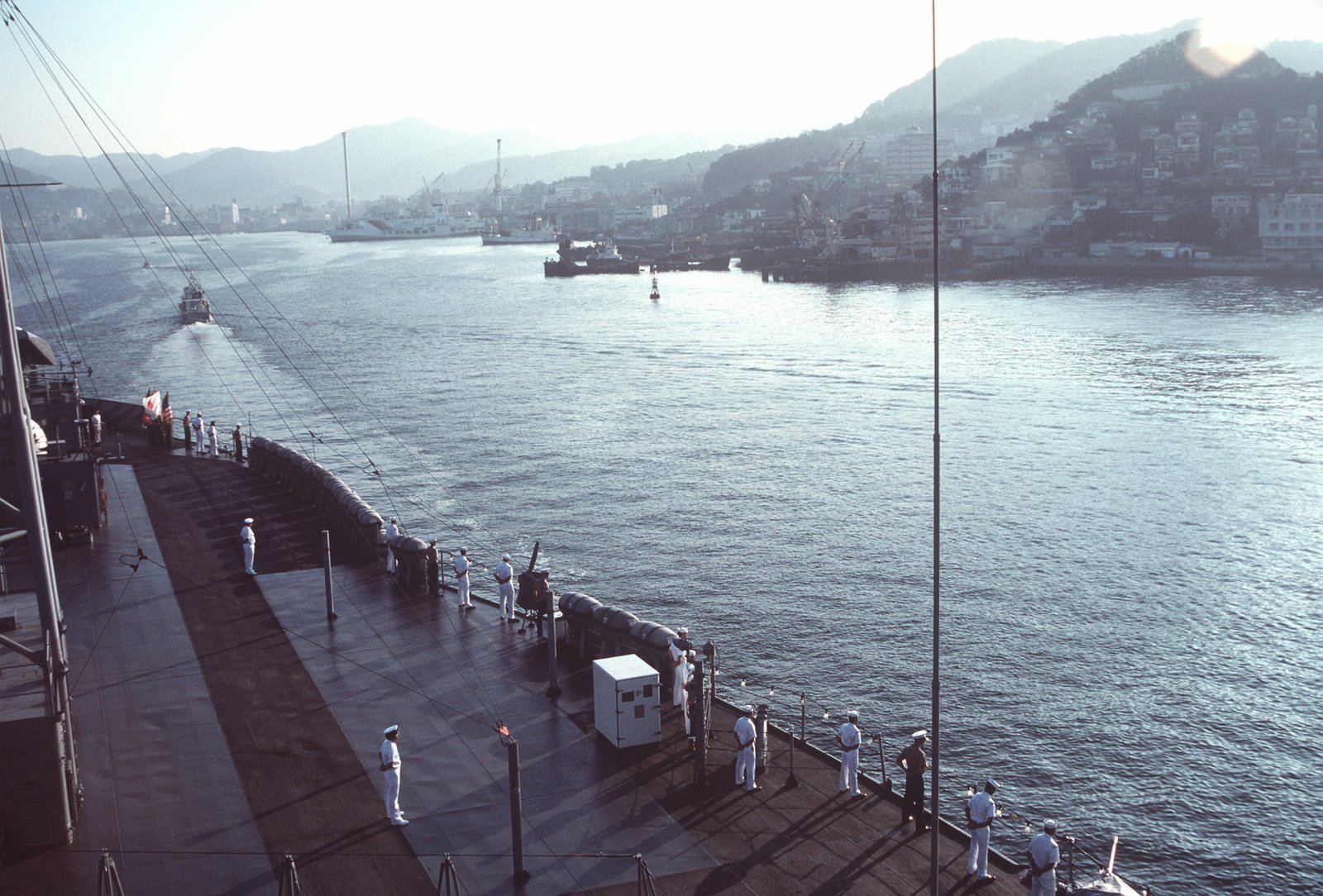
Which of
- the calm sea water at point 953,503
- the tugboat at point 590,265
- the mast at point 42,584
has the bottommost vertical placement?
the calm sea water at point 953,503

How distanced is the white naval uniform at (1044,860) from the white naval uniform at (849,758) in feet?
8.25

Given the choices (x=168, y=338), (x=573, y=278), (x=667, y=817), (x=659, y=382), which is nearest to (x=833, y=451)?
(x=659, y=382)

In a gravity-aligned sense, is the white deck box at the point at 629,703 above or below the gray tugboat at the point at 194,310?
below

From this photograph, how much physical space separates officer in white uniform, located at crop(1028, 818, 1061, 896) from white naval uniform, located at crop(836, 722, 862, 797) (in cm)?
251

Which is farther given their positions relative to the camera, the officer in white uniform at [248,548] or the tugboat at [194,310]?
the tugboat at [194,310]

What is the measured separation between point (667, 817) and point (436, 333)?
263 feet

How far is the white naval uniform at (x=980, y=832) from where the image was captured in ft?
36.1

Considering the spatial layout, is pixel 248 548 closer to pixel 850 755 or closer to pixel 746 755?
pixel 746 755

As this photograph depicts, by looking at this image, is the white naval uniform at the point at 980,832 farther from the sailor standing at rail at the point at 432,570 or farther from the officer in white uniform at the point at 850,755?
the sailor standing at rail at the point at 432,570

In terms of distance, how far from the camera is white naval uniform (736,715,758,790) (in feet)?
41.6

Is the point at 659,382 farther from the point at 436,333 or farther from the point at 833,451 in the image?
the point at 436,333

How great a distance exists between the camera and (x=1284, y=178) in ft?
445

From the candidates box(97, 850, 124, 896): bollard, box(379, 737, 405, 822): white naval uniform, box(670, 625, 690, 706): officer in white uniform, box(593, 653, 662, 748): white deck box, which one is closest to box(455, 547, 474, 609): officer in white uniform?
box(670, 625, 690, 706): officer in white uniform

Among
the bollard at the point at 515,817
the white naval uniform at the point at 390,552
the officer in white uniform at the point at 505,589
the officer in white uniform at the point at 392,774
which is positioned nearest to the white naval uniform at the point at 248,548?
the white naval uniform at the point at 390,552
